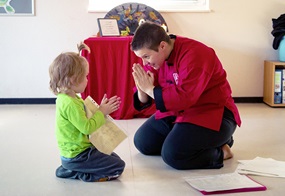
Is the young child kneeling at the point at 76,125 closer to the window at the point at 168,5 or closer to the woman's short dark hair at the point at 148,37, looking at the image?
the woman's short dark hair at the point at 148,37

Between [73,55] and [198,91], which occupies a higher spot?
[73,55]

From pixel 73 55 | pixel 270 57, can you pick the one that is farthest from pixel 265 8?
pixel 73 55

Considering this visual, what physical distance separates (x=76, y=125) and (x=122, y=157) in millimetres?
558

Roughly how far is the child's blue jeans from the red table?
4.61 ft

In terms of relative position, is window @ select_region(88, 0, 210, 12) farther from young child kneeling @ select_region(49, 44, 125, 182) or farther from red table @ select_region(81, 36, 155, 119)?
young child kneeling @ select_region(49, 44, 125, 182)

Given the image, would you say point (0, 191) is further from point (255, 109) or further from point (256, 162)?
point (255, 109)

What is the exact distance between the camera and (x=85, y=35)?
159 inches

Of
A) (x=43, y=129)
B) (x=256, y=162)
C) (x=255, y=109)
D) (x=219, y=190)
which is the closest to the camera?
(x=219, y=190)

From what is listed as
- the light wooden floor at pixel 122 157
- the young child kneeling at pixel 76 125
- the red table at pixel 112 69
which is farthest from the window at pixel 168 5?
the young child kneeling at pixel 76 125

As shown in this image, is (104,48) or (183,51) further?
(104,48)

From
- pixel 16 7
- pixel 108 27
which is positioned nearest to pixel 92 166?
pixel 108 27

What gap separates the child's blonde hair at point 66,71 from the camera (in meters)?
1.90

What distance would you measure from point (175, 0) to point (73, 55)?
242 centimetres

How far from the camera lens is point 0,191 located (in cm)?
187
